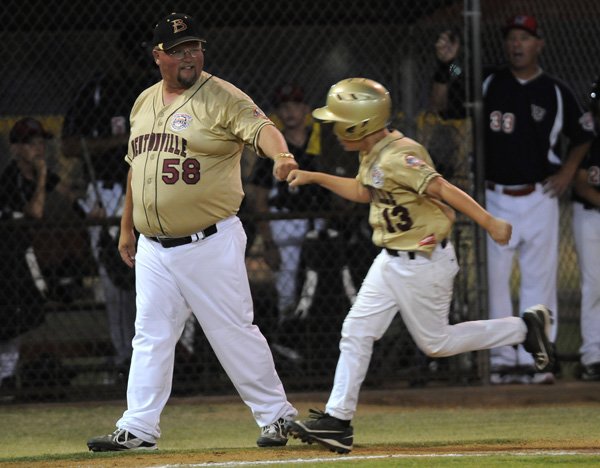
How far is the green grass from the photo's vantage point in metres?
5.59

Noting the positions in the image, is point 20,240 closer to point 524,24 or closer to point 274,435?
point 274,435

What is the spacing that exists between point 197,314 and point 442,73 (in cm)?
320

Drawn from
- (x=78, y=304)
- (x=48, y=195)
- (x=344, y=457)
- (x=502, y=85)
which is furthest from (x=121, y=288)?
(x=344, y=457)

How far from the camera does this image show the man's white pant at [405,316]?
5.35m

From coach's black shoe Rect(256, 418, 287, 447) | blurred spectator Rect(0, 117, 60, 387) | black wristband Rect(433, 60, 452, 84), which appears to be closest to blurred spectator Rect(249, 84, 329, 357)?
black wristband Rect(433, 60, 452, 84)

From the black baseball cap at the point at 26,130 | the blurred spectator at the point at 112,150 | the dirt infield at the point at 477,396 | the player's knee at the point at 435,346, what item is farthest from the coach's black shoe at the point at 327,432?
the black baseball cap at the point at 26,130

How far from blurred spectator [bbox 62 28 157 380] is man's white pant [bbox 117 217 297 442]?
2.58 meters

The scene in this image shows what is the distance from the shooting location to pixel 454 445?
5.65 m

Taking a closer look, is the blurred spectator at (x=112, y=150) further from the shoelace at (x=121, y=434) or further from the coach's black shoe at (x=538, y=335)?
the coach's black shoe at (x=538, y=335)

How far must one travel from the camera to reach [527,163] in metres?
8.10

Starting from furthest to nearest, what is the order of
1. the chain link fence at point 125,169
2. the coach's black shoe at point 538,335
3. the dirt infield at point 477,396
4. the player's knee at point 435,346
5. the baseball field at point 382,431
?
the chain link fence at point 125,169, the dirt infield at point 477,396, the coach's black shoe at point 538,335, the player's knee at point 435,346, the baseball field at point 382,431

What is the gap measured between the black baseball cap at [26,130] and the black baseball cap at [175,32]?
2.83 metres

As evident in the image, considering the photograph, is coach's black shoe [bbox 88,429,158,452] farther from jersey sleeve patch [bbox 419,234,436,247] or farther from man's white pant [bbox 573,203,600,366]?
man's white pant [bbox 573,203,600,366]

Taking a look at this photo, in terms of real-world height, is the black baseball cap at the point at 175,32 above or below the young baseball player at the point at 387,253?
above
